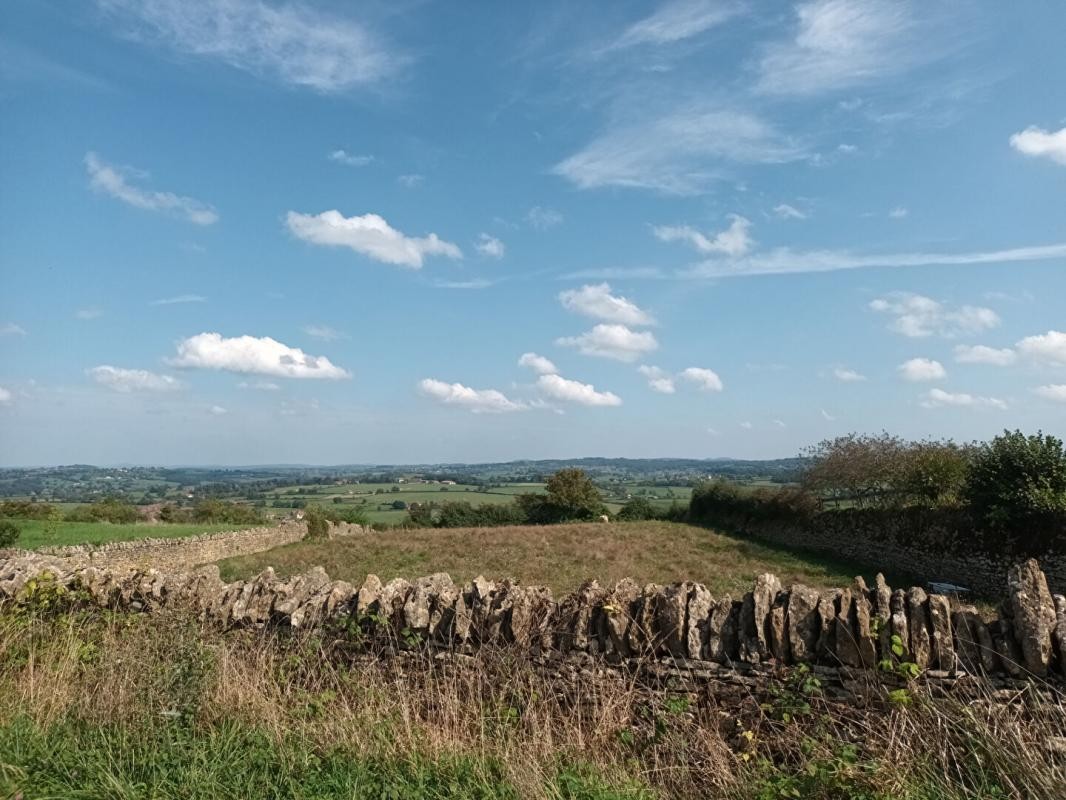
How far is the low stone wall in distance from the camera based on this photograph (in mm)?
29875

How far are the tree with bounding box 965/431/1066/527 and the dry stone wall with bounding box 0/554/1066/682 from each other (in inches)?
890

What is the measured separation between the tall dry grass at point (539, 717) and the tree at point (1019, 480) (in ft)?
77.5

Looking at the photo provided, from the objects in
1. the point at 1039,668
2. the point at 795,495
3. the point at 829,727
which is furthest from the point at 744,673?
the point at 795,495

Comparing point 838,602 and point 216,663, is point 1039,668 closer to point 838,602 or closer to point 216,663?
point 838,602

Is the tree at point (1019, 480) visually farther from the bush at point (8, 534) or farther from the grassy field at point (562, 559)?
the bush at point (8, 534)

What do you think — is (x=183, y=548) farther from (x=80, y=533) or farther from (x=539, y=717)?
(x=539, y=717)

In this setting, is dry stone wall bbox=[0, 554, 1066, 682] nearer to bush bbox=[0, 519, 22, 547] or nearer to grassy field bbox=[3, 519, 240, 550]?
bush bbox=[0, 519, 22, 547]

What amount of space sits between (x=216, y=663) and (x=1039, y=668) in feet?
20.7

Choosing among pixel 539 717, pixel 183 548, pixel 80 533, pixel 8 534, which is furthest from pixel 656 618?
pixel 80 533

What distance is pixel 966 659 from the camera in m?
4.90

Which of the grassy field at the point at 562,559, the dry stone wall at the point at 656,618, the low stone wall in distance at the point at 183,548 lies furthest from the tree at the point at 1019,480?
the low stone wall in distance at the point at 183,548

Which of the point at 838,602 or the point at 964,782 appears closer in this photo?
the point at 964,782

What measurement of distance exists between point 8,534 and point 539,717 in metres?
35.3

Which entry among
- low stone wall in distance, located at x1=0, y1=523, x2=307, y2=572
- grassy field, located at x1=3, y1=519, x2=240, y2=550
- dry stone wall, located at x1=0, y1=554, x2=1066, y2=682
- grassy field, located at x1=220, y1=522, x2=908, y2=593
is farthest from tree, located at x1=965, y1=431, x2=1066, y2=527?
grassy field, located at x1=3, y1=519, x2=240, y2=550
